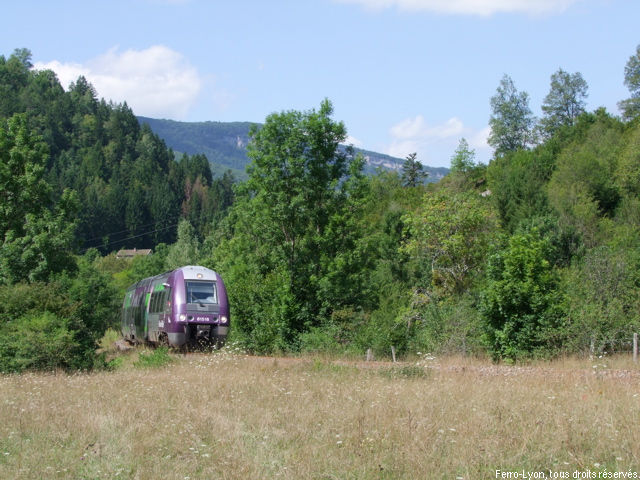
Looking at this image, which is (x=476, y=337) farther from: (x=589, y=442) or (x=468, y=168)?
(x=468, y=168)

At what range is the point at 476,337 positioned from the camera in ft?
75.8

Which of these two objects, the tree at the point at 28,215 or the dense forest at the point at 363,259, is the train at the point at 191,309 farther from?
the tree at the point at 28,215

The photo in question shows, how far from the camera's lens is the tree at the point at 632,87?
7788 centimetres

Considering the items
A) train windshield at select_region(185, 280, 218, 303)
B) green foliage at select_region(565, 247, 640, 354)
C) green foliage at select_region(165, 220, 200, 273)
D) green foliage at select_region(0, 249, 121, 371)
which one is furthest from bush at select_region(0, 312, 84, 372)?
green foliage at select_region(165, 220, 200, 273)

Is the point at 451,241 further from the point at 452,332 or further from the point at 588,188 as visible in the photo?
the point at 588,188

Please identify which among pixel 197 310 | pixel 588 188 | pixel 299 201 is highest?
pixel 588 188

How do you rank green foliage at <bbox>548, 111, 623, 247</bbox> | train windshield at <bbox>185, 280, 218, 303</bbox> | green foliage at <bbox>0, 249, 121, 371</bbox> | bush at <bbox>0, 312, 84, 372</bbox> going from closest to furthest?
bush at <bbox>0, 312, 84, 372</bbox>
green foliage at <bbox>0, 249, 121, 371</bbox>
train windshield at <bbox>185, 280, 218, 303</bbox>
green foliage at <bbox>548, 111, 623, 247</bbox>

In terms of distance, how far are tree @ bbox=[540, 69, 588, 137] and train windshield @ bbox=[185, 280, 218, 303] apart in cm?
7805

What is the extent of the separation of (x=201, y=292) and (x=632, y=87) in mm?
69735

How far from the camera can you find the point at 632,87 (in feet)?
262

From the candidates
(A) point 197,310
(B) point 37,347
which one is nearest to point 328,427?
(B) point 37,347

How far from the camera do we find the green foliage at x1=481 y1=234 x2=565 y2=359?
1922 centimetres

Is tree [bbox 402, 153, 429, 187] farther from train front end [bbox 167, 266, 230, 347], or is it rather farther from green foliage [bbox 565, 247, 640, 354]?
train front end [bbox 167, 266, 230, 347]

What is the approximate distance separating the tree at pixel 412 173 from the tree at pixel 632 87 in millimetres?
29551
